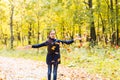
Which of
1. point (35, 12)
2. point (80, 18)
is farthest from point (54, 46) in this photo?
point (35, 12)

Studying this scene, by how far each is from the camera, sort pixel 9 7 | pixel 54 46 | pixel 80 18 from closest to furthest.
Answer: pixel 54 46, pixel 80 18, pixel 9 7

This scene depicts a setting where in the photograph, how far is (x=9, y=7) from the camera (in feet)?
122

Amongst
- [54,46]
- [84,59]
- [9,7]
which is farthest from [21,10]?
[54,46]

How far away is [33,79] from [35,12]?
22.1 metres

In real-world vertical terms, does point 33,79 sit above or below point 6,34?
above

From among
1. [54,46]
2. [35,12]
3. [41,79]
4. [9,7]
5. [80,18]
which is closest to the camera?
[54,46]

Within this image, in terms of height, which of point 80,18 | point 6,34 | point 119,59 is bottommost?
point 6,34

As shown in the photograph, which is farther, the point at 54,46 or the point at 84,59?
the point at 84,59

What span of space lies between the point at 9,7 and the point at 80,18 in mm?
13228

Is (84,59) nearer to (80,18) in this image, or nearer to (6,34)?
(80,18)

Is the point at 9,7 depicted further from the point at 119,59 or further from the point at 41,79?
the point at 41,79

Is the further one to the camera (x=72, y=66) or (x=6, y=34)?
(x=6, y=34)

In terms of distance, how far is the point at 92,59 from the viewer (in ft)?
58.7

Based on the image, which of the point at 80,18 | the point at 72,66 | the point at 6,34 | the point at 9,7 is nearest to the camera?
the point at 72,66
